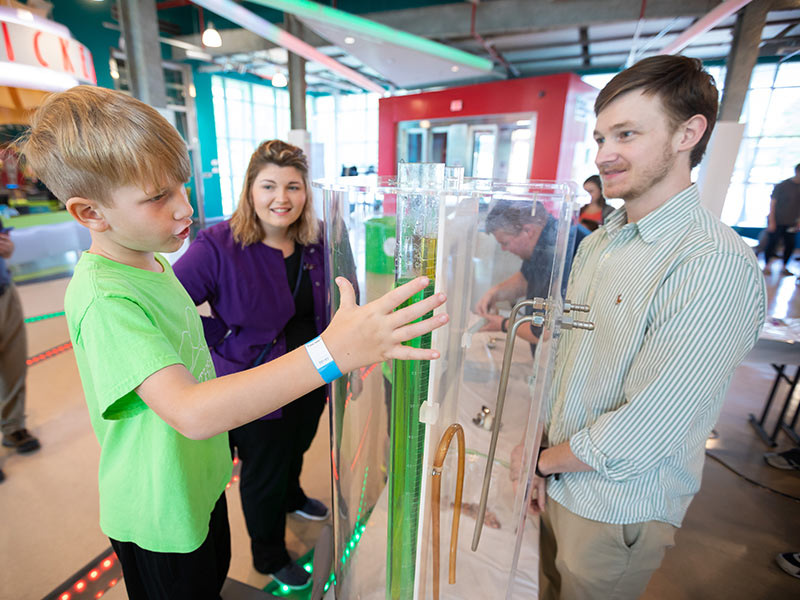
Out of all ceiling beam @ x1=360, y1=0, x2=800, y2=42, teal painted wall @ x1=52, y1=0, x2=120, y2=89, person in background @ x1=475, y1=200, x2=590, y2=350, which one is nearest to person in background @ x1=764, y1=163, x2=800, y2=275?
ceiling beam @ x1=360, y1=0, x2=800, y2=42

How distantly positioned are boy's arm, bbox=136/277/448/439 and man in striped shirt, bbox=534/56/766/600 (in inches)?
23.7

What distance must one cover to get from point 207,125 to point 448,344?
11548 mm

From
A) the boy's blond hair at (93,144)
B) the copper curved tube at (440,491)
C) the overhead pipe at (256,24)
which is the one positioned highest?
the overhead pipe at (256,24)

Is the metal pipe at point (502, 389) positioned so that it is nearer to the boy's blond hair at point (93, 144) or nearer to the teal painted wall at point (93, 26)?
the boy's blond hair at point (93, 144)

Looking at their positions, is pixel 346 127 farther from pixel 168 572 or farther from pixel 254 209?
pixel 168 572

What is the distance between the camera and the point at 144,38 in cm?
439

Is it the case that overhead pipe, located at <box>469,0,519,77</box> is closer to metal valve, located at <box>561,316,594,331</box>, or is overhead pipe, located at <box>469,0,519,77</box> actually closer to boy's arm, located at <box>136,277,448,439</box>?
metal valve, located at <box>561,316,594,331</box>

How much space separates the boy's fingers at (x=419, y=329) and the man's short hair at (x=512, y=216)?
41cm

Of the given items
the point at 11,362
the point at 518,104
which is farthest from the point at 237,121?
the point at 11,362

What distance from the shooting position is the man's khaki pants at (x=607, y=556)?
102cm

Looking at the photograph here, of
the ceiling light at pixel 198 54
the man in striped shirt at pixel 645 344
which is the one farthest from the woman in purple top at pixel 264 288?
the ceiling light at pixel 198 54

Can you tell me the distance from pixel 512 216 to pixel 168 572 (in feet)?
3.56

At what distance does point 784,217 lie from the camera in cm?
657

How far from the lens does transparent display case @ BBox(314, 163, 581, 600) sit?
0.72m
